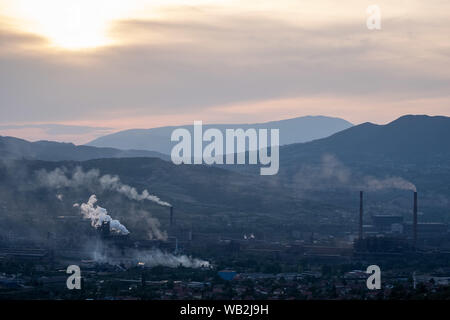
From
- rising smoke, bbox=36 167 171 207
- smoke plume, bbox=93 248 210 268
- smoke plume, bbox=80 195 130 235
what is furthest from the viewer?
rising smoke, bbox=36 167 171 207

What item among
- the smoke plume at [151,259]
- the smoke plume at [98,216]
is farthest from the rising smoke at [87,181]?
the smoke plume at [151,259]

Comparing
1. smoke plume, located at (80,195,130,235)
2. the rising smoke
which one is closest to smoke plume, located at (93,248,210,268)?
smoke plume, located at (80,195,130,235)

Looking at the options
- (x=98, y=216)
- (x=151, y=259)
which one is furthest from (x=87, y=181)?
(x=151, y=259)

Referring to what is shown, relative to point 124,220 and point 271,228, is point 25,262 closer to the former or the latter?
point 124,220

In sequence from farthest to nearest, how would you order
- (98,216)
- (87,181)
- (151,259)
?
(87,181)
(98,216)
(151,259)

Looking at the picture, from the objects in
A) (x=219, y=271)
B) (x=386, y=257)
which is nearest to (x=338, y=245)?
(x=386, y=257)

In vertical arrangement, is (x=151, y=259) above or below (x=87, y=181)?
below

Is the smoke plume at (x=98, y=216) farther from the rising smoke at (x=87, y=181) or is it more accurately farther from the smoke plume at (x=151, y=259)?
the rising smoke at (x=87, y=181)

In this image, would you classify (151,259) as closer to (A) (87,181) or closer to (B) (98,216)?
(B) (98,216)

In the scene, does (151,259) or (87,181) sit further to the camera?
(87,181)

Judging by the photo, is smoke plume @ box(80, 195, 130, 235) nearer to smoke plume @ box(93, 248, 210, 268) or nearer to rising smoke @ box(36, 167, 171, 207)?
smoke plume @ box(93, 248, 210, 268)

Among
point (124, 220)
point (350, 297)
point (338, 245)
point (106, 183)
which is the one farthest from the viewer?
point (106, 183)
